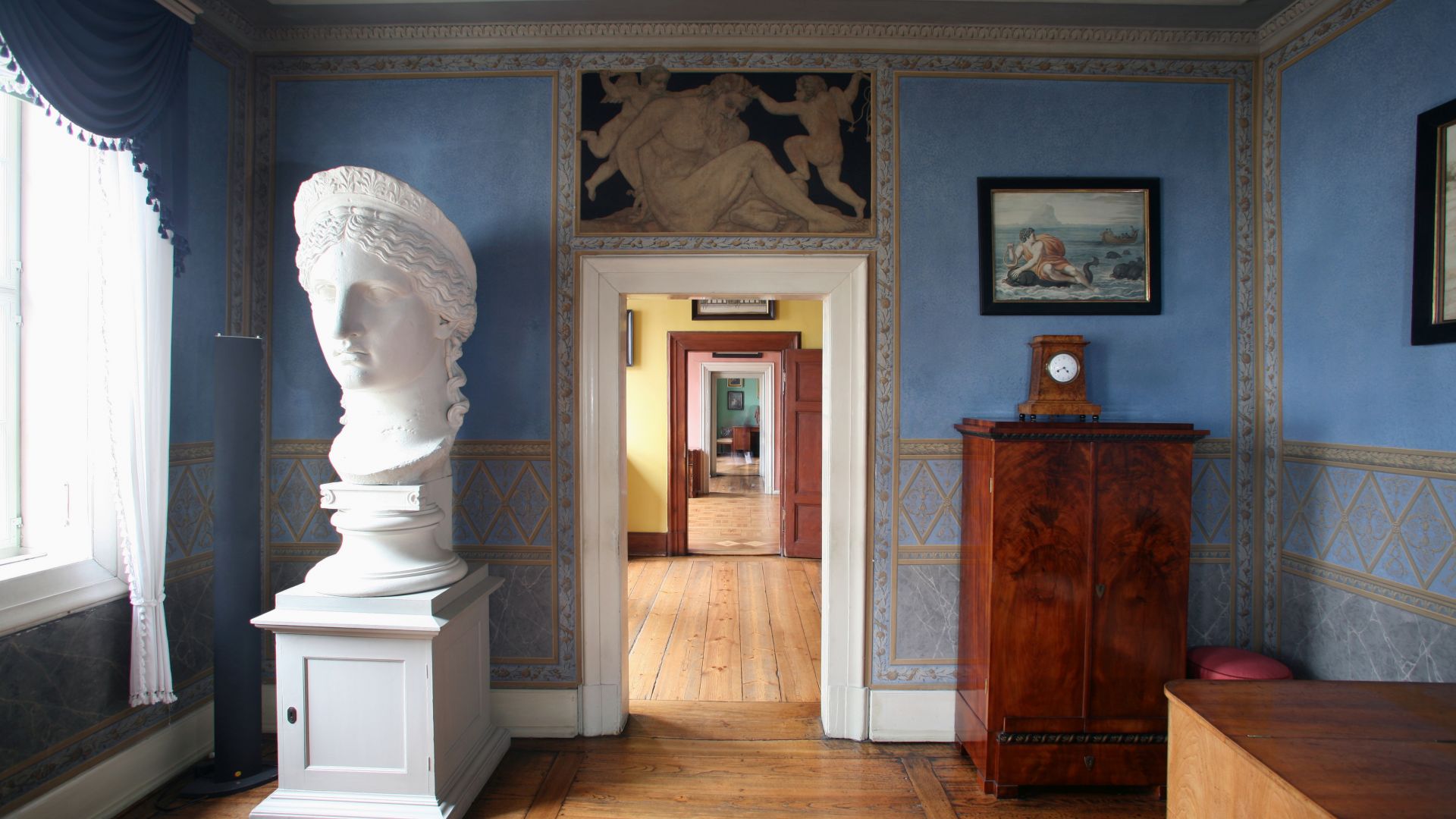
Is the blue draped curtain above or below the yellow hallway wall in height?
above

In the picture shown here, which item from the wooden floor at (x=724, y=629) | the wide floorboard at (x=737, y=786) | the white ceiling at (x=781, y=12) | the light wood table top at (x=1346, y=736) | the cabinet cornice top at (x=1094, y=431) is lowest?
the wide floorboard at (x=737, y=786)

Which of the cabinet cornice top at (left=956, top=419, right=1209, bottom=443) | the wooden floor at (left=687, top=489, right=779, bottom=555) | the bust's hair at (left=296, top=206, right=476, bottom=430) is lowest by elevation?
the wooden floor at (left=687, top=489, right=779, bottom=555)

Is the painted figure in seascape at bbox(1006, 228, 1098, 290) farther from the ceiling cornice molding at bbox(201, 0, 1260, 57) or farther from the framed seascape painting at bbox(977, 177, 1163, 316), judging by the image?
the ceiling cornice molding at bbox(201, 0, 1260, 57)

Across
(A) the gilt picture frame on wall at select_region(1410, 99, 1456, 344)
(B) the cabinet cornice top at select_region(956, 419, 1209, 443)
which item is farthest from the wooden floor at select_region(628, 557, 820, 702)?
(A) the gilt picture frame on wall at select_region(1410, 99, 1456, 344)

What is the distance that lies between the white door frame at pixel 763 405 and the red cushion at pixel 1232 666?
279 inches

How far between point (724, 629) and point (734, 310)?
10.9 ft

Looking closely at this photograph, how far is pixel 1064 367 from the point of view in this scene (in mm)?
2771

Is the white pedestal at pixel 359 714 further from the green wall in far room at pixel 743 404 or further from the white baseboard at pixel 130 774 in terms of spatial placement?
the green wall in far room at pixel 743 404


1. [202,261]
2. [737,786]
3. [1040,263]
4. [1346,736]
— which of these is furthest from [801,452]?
[1346,736]

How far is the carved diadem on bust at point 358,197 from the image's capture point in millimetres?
2232

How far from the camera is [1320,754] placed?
136 cm

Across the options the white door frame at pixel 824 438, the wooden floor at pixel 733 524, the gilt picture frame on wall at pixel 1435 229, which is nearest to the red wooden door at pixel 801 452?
the wooden floor at pixel 733 524

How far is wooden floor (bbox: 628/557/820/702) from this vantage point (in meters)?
3.50

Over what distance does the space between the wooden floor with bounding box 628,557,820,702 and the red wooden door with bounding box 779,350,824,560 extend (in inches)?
10.5
